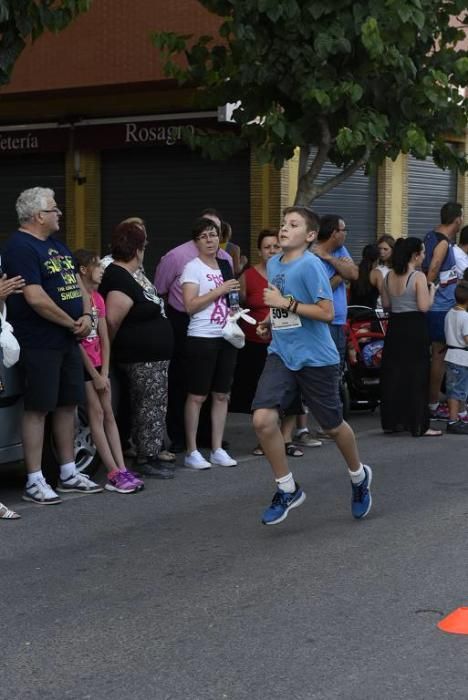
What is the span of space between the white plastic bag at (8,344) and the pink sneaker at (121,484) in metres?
1.30

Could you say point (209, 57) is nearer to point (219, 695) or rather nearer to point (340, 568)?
point (340, 568)

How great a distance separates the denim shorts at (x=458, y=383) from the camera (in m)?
12.0

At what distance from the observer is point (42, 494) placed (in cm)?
849

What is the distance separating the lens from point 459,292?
1214 centimetres

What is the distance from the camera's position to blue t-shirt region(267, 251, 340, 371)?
A: 775 cm

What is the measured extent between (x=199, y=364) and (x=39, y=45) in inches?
453

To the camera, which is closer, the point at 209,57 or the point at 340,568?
the point at 340,568

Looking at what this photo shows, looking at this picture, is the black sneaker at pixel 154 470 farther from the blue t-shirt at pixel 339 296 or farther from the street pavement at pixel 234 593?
the blue t-shirt at pixel 339 296

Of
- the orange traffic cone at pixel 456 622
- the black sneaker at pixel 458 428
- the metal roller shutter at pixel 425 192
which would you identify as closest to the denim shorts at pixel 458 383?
the black sneaker at pixel 458 428

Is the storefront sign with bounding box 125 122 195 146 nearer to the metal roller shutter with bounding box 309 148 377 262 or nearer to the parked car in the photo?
the metal roller shutter with bounding box 309 148 377 262

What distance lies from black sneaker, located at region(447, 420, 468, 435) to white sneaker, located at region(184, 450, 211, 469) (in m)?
2.85

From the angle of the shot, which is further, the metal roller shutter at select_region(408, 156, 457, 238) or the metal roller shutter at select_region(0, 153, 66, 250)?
the metal roller shutter at select_region(408, 156, 457, 238)

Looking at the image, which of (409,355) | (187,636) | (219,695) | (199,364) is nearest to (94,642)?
(187,636)

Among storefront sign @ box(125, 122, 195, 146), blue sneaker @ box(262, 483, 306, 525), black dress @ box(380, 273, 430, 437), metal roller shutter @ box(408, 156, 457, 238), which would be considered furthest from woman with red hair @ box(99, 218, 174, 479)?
metal roller shutter @ box(408, 156, 457, 238)
